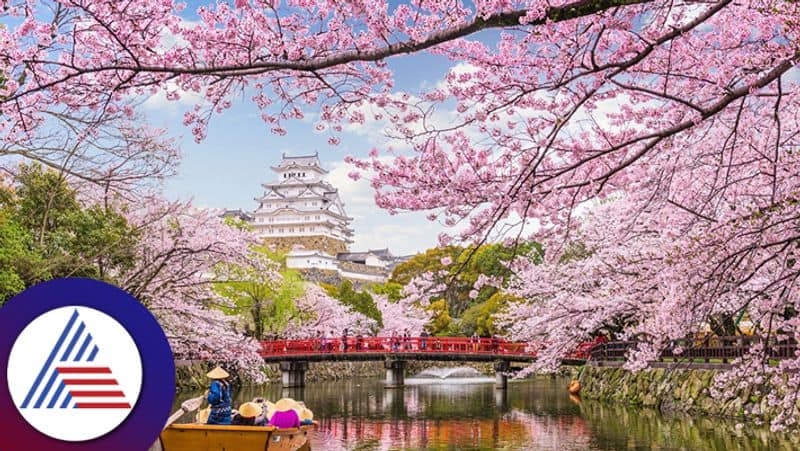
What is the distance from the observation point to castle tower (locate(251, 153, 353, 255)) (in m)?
66.5

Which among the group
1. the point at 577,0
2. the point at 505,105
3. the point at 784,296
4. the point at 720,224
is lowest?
the point at 784,296

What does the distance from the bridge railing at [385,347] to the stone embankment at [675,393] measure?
544 cm

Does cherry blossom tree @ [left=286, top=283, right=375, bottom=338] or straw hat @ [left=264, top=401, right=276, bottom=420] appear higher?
→ cherry blossom tree @ [left=286, top=283, right=375, bottom=338]

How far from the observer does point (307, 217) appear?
67.3 metres

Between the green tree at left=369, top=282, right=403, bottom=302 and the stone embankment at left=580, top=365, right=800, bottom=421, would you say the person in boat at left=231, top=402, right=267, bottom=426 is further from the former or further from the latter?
the green tree at left=369, top=282, right=403, bottom=302

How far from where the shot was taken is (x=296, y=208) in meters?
67.2

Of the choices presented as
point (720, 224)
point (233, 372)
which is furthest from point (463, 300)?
point (720, 224)

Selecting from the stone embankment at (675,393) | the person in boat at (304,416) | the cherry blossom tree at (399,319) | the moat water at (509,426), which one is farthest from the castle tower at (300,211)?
the person in boat at (304,416)

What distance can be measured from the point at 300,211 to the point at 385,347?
3845cm

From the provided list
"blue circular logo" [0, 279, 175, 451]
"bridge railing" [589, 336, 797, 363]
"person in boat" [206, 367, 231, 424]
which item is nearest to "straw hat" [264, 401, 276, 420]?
"person in boat" [206, 367, 231, 424]

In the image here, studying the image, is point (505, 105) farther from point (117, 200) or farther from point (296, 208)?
point (296, 208)

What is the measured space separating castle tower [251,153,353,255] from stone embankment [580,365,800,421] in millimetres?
→ 44866

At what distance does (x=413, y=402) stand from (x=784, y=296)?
17.8 m

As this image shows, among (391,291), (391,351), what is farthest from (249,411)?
(391,291)
